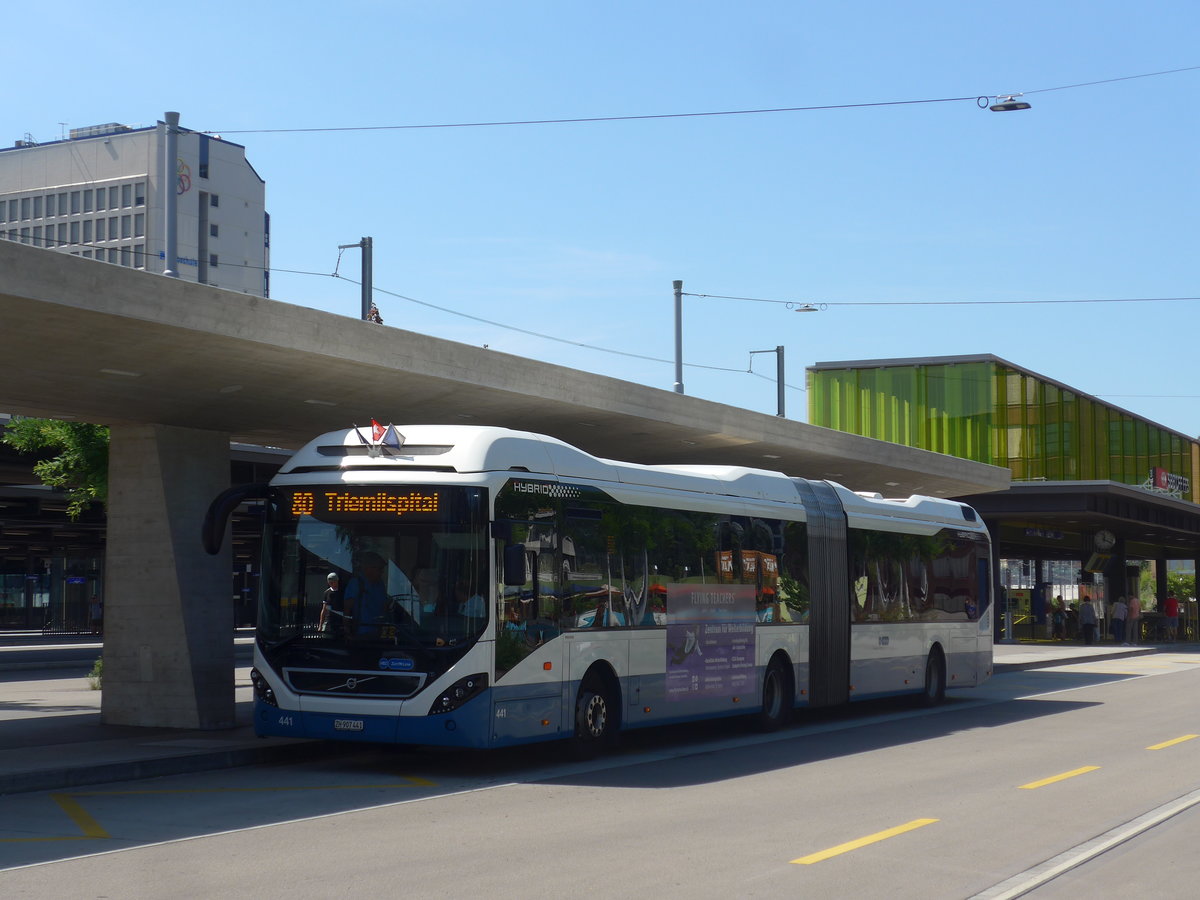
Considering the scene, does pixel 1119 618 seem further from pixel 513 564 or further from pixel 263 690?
pixel 263 690

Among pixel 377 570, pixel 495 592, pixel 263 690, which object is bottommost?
pixel 263 690

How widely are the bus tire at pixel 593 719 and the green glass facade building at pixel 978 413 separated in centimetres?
3669

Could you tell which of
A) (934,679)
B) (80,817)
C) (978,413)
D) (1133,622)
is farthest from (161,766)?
(1133,622)

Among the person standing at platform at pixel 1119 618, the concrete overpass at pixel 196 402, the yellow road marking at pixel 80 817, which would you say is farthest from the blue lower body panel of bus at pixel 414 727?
the person standing at platform at pixel 1119 618

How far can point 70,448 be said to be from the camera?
25.6 metres

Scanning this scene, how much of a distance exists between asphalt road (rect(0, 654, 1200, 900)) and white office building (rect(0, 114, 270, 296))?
109m

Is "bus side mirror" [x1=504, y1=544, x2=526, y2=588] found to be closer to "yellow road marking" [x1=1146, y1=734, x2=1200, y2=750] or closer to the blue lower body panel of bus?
the blue lower body panel of bus

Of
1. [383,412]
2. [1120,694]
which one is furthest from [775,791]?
[1120,694]

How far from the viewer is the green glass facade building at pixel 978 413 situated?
5097 centimetres

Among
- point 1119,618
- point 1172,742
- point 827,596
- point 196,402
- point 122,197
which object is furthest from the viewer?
point 122,197

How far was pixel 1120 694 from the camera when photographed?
26.0 metres

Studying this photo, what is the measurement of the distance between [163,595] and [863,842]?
1057 cm

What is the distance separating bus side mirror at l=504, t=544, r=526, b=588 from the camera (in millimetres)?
13445

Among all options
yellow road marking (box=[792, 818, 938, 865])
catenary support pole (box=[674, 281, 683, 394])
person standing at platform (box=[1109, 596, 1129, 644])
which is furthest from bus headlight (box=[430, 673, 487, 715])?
person standing at platform (box=[1109, 596, 1129, 644])
